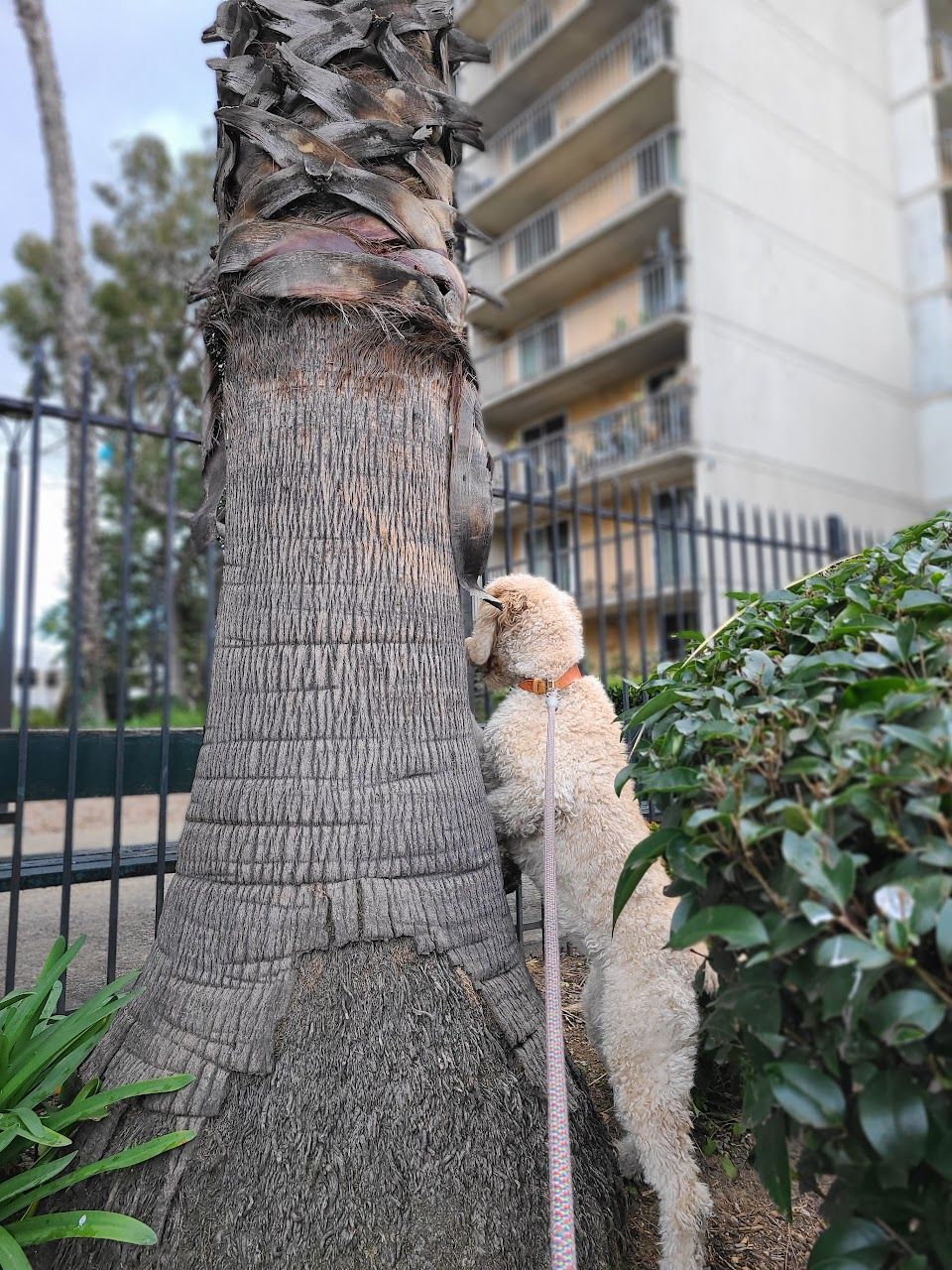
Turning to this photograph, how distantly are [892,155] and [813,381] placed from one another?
6.92 meters

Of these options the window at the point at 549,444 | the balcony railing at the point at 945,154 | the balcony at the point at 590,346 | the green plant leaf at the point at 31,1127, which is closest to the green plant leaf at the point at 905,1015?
the green plant leaf at the point at 31,1127

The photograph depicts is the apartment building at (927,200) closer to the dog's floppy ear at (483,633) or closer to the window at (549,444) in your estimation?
the window at (549,444)

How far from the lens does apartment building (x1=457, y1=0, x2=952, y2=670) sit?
54.6ft

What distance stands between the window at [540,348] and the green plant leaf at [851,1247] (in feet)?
64.5

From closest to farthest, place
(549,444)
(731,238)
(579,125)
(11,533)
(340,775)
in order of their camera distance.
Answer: (340,775), (11,533), (731,238), (579,125), (549,444)

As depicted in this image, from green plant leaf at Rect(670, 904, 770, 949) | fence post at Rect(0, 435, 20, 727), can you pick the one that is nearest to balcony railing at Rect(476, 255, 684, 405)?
fence post at Rect(0, 435, 20, 727)

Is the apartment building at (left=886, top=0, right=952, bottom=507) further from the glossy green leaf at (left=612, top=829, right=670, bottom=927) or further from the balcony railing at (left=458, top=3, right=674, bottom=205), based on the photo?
the glossy green leaf at (left=612, top=829, right=670, bottom=927)

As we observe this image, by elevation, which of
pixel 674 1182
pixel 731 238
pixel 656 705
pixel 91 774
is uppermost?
pixel 731 238

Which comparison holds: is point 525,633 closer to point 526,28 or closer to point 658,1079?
point 658,1079

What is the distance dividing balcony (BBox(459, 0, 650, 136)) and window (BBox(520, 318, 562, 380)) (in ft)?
14.5

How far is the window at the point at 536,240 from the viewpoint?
65.7 ft

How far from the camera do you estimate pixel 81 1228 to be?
171 centimetres

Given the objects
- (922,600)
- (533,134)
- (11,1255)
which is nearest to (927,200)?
(533,134)

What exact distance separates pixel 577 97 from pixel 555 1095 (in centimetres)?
2237
